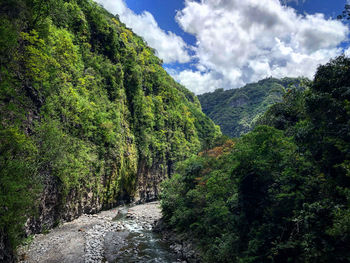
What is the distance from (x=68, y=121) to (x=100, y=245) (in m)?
14.5

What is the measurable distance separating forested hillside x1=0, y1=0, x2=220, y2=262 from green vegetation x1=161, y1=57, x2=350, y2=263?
13.3 metres

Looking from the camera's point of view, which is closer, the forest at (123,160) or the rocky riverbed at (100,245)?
the forest at (123,160)

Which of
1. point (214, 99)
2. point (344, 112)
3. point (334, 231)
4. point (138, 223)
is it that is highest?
point (214, 99)

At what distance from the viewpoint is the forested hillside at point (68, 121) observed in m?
13.6

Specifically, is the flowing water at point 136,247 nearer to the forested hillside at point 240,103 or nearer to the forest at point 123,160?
the forest at point 123,160

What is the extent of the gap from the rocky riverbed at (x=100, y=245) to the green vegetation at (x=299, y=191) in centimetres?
499

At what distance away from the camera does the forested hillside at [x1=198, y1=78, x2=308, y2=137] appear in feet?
395

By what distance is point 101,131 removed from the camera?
32875 mm

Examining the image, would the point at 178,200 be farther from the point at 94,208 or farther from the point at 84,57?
the point at 84,57

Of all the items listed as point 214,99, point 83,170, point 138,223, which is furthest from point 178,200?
point 214,99

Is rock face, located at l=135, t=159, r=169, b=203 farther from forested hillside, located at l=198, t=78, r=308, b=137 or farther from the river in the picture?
forested hillside, located at l=198, t=78, r=308, b=137

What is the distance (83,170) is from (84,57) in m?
21.8

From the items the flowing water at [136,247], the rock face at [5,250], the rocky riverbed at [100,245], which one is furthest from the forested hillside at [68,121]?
the flowing water at [136,247]

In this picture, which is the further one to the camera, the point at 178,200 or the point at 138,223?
the point at 138,223
